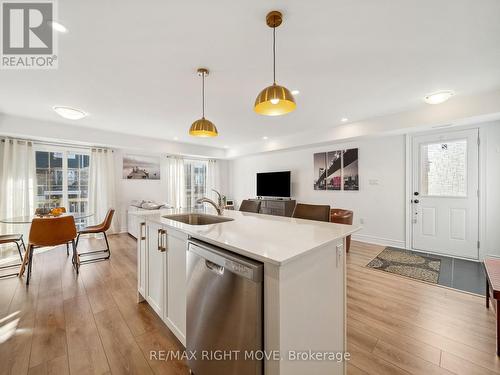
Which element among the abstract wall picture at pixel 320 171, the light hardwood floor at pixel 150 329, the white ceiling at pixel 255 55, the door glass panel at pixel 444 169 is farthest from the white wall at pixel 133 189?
the door glass panel at pixel 444 169

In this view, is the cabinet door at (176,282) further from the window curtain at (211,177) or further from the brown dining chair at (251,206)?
the window curtain at (211,177)

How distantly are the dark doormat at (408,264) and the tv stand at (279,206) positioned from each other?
7.64ft

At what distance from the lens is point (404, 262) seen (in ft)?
10.7

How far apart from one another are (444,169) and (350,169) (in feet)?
5.13

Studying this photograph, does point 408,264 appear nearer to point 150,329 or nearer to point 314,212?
point 314,212

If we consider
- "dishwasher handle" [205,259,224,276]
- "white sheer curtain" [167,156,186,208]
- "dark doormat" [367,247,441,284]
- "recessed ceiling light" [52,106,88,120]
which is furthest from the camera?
"white sheer curtain" [167,156,186,208]

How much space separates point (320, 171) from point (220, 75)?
3632 millimetres

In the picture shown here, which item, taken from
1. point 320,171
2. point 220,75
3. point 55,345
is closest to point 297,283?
point 55,345

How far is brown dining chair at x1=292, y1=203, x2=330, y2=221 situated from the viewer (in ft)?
6.92

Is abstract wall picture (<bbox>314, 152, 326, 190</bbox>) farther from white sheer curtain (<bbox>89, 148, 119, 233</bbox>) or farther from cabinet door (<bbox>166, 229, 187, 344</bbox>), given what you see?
white sheer curtain (<bbox>89, 148, 119, 233</bbox>)

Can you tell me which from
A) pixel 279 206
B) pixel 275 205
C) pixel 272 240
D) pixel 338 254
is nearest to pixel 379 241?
pixel 279 206

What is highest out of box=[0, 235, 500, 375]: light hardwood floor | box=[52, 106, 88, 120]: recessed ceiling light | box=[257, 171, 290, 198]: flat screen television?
box=[52, 106, 88, 120]: recessed ceiling light

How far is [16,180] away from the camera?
13.3 feet

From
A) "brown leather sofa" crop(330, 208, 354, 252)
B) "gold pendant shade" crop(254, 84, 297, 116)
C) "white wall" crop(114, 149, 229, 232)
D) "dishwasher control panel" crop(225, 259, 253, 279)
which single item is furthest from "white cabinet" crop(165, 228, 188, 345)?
"white wall" crop(114, 149, 229, 232)
